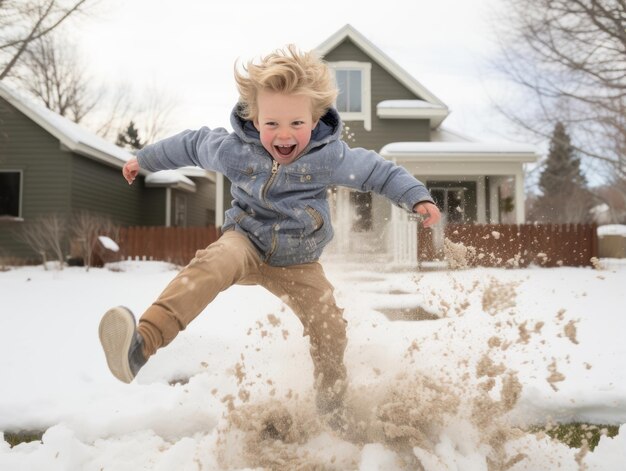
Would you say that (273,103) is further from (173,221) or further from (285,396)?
(173,221)

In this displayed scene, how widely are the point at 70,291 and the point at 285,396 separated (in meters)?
6.15

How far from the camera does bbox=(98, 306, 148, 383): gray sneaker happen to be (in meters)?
1.90

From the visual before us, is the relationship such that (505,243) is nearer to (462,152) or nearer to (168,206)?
(462,152)

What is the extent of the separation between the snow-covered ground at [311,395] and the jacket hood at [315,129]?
3.22 feet

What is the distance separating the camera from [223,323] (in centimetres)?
519

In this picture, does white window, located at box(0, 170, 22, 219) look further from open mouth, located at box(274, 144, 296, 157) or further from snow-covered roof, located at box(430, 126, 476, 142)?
open mouth, located at box(274, 144, 296, 157)

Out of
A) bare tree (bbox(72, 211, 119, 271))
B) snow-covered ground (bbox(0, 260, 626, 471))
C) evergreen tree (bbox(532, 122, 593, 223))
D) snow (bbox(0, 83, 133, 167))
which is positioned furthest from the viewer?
evergreen tree (bbox(532, 122, 593, 223))

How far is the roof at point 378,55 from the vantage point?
47.5 ft

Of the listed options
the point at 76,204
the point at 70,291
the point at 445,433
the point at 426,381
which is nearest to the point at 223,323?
the point at 426,381

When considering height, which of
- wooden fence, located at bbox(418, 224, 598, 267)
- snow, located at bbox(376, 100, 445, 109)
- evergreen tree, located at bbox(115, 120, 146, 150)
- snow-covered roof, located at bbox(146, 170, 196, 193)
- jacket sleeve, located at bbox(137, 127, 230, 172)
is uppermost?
evergreen tree, located at bbox(115, 120, 146, 150)

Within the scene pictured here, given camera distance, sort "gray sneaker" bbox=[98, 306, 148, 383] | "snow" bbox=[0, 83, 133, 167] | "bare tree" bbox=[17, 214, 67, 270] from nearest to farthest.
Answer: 1. "gray sneaker" bbox=[98, 306, 148, 383]
2. "bare tree" bbox=[17, 214, 67, 270]
3. "snow" bbox=[0, 83, 133, 167]

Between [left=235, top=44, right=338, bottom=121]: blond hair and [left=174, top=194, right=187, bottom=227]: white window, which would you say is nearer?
[left=235, top=44, right=338, bottom=121]: blond hair

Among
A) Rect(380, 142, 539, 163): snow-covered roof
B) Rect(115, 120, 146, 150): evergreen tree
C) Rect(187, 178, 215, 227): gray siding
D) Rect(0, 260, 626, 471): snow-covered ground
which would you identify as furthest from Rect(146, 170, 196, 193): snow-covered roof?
Rect(115, 120, 146, 150): evergreen tree

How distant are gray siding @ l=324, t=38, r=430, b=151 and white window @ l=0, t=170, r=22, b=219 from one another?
26.8 ft
